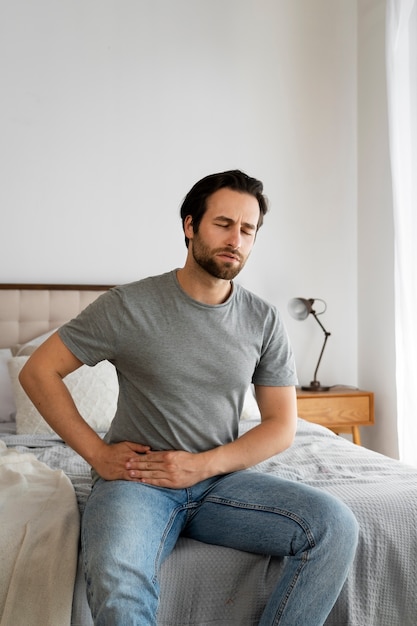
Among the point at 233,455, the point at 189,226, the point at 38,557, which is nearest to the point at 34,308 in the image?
the point at 189,226

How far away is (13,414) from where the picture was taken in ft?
10.2

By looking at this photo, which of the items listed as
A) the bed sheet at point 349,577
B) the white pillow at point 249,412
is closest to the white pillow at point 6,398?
the white pillow at point 249,412

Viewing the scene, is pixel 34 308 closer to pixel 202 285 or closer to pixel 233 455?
pixel 202 285

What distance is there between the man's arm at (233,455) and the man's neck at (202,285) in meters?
0.28

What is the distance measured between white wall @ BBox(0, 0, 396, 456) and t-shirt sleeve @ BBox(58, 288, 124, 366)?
6.41ft

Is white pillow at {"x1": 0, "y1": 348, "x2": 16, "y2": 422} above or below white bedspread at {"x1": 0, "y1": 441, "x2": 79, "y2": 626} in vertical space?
above

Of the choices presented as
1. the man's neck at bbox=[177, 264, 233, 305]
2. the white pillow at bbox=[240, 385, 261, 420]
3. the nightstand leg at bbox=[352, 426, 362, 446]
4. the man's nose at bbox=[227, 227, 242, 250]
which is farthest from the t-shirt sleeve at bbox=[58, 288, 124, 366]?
the nightstand leg at bbox=[352, 426, 362, 446]

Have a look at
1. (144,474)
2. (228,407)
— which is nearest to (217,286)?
(228,407)

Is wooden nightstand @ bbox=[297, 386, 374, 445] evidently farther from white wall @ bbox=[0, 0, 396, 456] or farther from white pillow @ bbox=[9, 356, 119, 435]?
white pillow @ bbox=[9, 356, 119, 435]

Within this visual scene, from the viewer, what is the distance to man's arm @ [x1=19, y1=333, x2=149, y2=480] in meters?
1.66

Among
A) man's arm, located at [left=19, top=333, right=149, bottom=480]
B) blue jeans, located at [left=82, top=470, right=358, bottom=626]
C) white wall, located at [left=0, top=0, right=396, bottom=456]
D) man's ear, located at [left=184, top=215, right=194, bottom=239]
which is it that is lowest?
blue jeans, located at [left=82, top=470, right=358, bottom=626]

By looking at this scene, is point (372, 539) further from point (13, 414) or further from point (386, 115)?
point (386, 115)

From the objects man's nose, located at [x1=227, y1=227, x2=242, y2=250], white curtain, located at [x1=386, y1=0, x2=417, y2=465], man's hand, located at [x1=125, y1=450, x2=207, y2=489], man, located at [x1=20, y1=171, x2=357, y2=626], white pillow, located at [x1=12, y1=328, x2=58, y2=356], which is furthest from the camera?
white curtain, located at [x1=386, y1=0, x2=417, y2=465]

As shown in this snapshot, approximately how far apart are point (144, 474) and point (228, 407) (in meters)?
0.29
